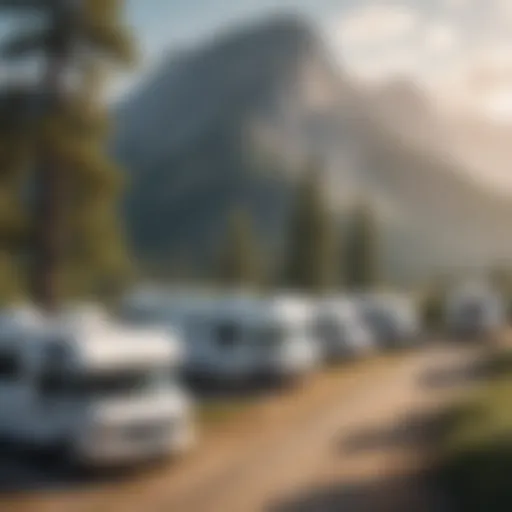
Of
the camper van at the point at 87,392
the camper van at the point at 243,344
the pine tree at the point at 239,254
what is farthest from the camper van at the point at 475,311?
the camper van at the point at 243,344

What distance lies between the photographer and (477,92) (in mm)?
7594

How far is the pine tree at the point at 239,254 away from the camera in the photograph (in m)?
8.20

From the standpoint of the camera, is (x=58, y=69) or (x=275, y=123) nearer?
(x=275, y=123)

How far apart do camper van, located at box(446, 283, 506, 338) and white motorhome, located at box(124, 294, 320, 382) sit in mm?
2623

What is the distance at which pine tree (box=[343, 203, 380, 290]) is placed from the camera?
8.33 meters

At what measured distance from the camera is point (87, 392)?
8719 mm

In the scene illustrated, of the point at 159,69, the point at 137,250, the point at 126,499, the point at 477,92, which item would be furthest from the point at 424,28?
the point at 126,499

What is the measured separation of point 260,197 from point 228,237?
41 centimetres

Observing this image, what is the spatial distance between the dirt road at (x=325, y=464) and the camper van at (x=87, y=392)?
0.35 m

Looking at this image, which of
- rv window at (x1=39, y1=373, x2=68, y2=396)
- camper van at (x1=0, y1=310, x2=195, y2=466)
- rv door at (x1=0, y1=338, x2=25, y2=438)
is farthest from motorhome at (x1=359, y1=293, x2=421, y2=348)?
rv door at (x1=0, y1=338, x2=25, y2=438)

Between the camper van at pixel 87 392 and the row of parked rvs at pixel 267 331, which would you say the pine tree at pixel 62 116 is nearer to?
the camper van at pixel 87 392

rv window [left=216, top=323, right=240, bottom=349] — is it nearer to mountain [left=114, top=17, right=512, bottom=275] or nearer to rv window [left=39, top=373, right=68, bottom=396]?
rv window [left=39, top=373, right=68, bottom=396]

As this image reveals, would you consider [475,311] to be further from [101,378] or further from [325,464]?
[101,378]

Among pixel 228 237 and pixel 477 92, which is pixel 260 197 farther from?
pixel 477 92
